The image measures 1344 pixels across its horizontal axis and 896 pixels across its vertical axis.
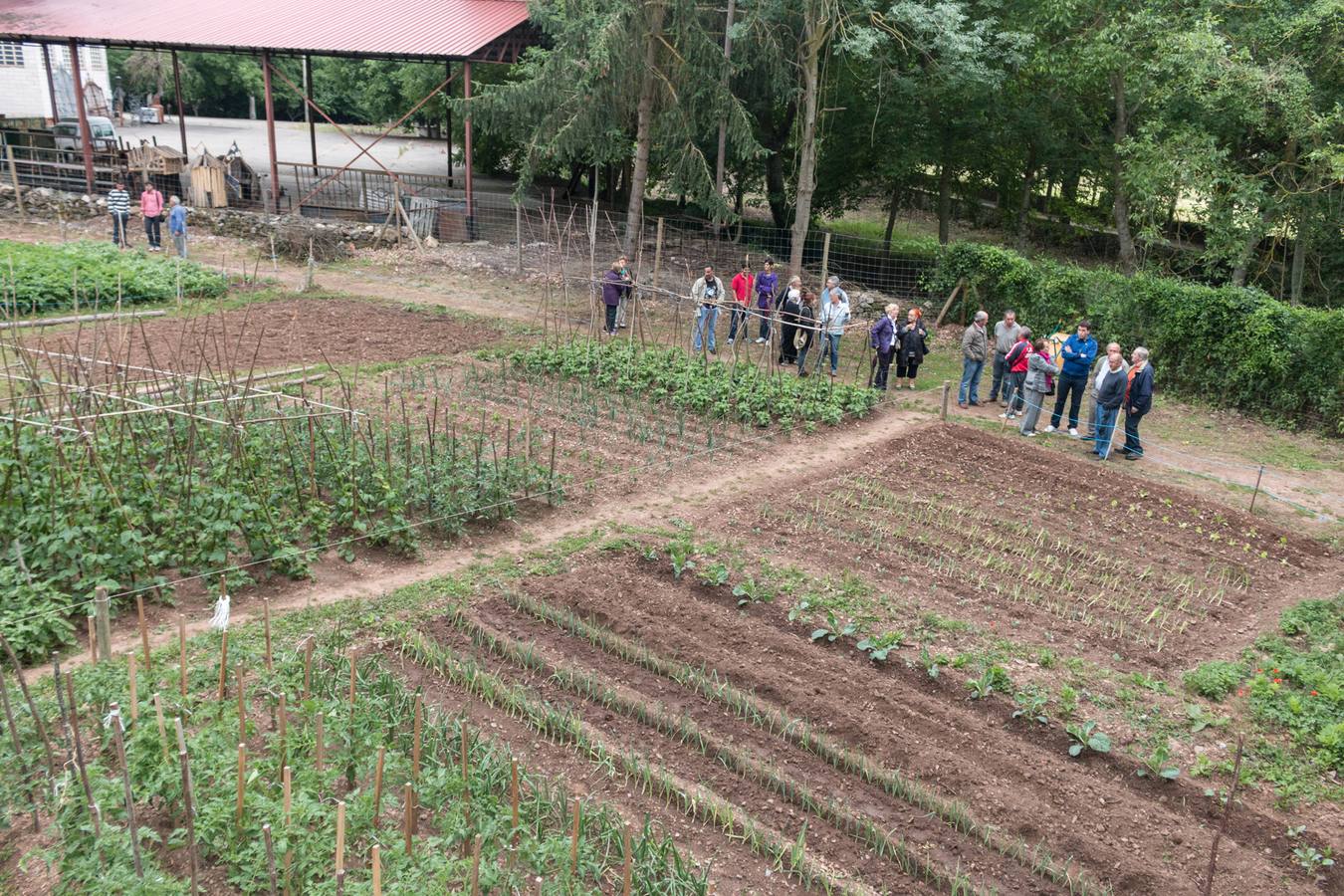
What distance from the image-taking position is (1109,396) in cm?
1176

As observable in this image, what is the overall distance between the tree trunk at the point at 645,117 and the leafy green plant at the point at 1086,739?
13.6 meters

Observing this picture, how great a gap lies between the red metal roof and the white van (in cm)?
304

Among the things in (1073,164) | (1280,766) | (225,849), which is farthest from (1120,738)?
(1073,164)

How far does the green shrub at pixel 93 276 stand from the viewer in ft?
48.9

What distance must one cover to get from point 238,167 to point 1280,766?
23.7 metres

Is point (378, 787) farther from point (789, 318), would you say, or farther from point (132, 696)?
point (789, 318)

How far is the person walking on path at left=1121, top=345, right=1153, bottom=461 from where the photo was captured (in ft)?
37.7

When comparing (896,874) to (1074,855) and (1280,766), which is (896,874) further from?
(1280,766)

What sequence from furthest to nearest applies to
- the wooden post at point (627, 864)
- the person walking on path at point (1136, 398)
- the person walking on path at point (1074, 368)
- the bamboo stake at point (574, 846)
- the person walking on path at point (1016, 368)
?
1. the person walking on path at point (1016, 368)
2. the person walking on path at point (1074, 368)
3. the person walking on path at point (1136, 398)
4. the bamboo stake at point (574, 846)
5. the wooden post at point (627, 864)

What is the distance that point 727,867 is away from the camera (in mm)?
5133

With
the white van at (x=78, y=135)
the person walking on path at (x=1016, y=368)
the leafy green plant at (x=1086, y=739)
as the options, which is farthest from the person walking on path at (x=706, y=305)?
the white van at (x=78, y=135)

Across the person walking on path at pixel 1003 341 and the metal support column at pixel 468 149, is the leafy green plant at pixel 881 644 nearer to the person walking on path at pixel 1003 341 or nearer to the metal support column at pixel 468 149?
the person walking on path at pixel 1003 341

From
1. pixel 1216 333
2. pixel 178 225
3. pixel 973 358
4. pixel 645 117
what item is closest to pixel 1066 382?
pixel 973 358

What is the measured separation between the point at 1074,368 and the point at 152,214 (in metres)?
16.5
